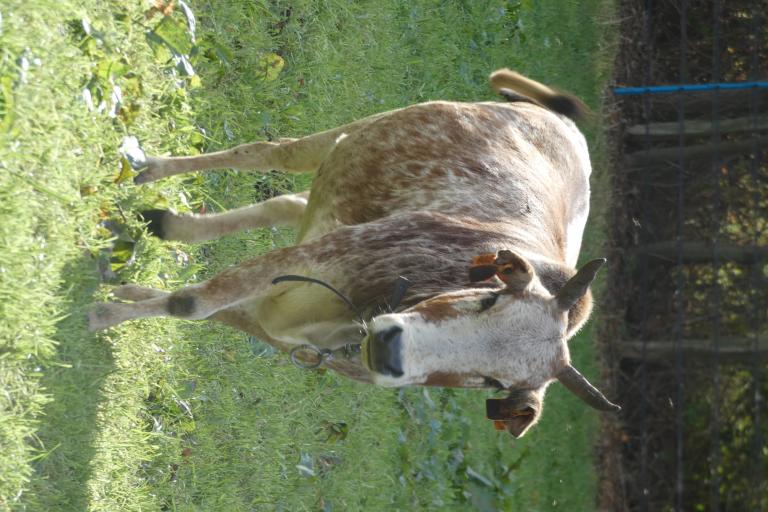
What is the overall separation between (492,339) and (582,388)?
2.37 ft

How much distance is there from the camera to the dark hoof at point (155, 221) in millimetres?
5215

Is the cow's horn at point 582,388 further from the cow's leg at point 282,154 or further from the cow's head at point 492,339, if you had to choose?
the cow's leg at point 282,154

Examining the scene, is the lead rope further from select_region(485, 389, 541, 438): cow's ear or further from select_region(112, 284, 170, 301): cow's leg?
select_region(112, 284, 170, 301): cow's leg

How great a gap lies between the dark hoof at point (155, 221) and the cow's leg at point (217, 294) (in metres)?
0.57

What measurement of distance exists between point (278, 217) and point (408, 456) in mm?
2381

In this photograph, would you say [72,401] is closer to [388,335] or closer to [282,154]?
[388,335]

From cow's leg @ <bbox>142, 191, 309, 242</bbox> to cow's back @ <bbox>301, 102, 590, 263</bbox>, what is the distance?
507mm

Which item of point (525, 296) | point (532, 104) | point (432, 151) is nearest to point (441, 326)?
point (525, 296)

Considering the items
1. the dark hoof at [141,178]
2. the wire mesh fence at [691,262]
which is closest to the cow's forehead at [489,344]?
the dark hoof at [141,178]

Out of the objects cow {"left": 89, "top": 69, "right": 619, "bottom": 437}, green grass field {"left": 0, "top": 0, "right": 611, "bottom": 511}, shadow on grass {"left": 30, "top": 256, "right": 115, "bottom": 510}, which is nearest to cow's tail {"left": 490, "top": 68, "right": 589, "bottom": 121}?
cow {"left": 89, "top": 69, "right": 619, "bottom": 437}

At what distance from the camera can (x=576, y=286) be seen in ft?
14.3

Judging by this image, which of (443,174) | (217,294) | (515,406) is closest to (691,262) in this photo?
(443,174)

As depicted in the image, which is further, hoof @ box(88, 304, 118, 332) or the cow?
hoof @ box(88, 304, 118, 332)

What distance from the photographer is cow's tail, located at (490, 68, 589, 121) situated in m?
6.41
